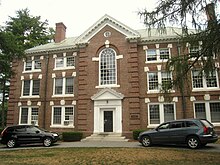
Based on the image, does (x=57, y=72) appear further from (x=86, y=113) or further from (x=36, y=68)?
(x=86, y=113)

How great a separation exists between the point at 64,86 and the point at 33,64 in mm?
5373

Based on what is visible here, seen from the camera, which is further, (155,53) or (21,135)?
(155,53)

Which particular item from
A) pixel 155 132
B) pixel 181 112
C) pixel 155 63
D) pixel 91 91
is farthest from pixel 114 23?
pixel 155 132

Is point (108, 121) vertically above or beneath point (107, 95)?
beneath

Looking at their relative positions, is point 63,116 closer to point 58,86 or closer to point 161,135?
point 58,86

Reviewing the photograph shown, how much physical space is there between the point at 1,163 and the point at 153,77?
53.3ft

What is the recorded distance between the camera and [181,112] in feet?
69.2

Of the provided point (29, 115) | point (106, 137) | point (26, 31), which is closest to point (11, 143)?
point (106, 137)

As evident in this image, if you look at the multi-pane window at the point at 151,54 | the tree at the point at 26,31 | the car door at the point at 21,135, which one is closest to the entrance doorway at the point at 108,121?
the multi-pane window at the point at 151,54

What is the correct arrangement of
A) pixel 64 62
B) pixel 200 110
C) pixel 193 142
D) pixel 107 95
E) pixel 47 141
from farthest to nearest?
pixel 64 62, pixel 107 95, pixel 200 110, pixel 47 141, pixel 193 142

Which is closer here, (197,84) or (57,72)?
(197,84)

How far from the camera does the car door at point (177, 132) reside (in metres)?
14.0

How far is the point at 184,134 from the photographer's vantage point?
13875 mm

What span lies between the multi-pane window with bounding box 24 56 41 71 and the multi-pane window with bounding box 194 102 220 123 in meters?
18.0
